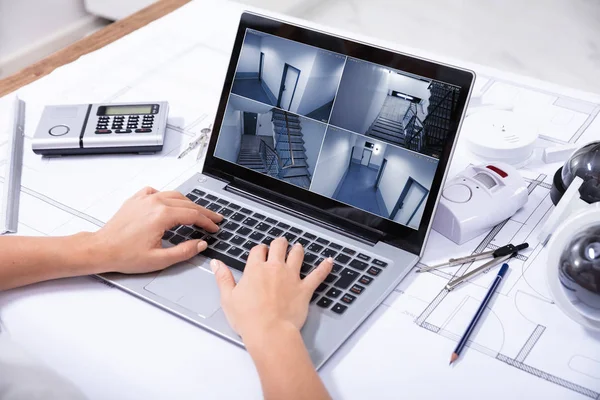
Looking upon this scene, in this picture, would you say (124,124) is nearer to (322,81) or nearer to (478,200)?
(322,81)

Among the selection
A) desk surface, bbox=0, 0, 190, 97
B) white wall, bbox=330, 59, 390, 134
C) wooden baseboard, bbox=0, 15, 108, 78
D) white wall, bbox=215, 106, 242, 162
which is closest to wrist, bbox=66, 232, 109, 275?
white wall, bbox=215, 106, 242, 162

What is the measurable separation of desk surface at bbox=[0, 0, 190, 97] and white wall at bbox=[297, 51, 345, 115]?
24.0 inches

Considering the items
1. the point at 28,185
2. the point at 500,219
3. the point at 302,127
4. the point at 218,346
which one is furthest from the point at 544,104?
the point at 28,185

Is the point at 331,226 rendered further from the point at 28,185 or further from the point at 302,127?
the point at 28,185

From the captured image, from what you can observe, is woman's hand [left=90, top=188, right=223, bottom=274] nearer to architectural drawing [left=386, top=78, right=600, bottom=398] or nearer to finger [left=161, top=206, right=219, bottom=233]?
finger [left=161, top=206, right=219, bottom=233]

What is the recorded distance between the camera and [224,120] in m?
0.87

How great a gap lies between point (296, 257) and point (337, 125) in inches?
7.3

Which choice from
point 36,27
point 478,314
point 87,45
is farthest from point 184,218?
point 36,27

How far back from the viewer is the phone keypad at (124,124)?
965 mm

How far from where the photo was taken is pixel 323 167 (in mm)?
813

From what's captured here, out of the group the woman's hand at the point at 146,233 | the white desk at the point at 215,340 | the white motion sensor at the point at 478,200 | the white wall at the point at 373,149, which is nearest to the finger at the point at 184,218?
the woman's hand at the point at 146,233

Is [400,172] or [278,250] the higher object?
[400,172]

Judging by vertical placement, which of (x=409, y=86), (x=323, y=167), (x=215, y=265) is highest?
(x=409, y=86)

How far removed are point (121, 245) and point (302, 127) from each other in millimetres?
278
